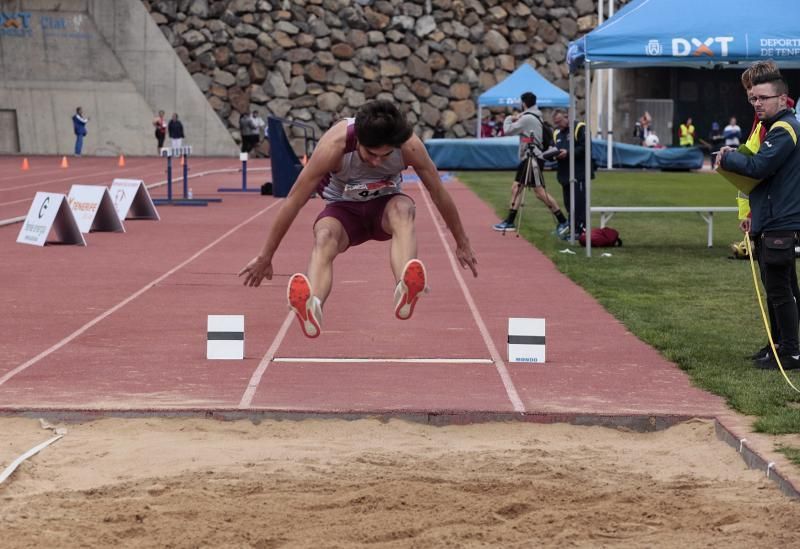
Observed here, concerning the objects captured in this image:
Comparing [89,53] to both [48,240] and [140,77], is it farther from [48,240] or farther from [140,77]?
[48,240]

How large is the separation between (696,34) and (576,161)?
3.14m

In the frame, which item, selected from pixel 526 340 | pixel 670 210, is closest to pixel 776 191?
pixel 526 340

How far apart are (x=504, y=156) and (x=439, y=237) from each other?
2258 centimetres

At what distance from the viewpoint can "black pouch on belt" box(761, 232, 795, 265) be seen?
27.6 feet

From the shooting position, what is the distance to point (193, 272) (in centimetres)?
1452

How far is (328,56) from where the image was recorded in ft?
169

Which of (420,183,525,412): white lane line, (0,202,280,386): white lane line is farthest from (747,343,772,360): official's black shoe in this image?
Result: (0,202,280,386): white lane line

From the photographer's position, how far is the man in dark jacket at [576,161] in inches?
702

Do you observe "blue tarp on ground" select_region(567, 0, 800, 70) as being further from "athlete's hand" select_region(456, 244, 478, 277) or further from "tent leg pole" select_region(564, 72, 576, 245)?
"athlete's hand" select_region(456, 244, 478, 277)

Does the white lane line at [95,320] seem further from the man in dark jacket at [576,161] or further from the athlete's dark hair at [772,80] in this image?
the athlete's dark hair at [772,80]

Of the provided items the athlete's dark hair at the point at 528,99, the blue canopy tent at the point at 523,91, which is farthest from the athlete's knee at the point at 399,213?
the blue canopy tent at the point at 523,91

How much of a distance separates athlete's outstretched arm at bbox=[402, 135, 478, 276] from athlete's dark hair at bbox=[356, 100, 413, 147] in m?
0.19

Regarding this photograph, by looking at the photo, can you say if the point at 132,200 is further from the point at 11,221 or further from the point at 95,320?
the point at 95,320

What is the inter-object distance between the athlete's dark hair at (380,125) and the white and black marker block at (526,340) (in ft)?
6.97
